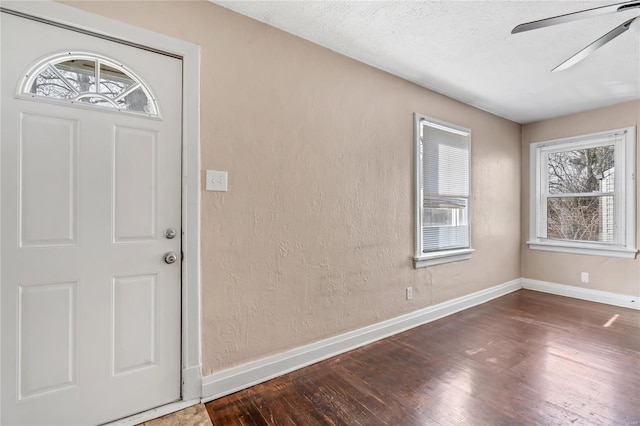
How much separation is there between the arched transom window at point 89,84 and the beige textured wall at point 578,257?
16.3ft

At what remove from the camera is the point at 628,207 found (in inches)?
143

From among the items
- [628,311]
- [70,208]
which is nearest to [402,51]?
[70,208]

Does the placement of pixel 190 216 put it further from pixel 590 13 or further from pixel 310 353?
pixel 590 13

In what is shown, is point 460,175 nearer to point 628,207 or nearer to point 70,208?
point 628,207

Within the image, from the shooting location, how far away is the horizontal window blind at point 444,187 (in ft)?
10.6

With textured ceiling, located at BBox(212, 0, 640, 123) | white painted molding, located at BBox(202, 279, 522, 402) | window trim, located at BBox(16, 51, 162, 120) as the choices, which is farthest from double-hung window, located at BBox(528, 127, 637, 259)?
window trim, located at BBox(16, 51, 162, 120)

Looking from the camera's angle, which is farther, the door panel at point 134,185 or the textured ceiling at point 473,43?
the textured ceiling at point 473,43

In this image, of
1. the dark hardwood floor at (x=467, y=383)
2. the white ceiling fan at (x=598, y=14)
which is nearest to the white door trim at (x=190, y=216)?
the dark hardwood floor at (x=467, y=383)

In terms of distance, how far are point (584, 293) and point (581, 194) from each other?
1.32 m

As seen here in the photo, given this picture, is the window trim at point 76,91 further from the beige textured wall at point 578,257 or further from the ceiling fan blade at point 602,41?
the beige textured wall at point 578,257

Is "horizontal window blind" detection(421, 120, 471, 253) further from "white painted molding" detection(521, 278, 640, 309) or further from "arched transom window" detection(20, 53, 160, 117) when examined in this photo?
"arched transom window" detection(20, 53, 160, 117)

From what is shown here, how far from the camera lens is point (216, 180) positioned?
1916 mm

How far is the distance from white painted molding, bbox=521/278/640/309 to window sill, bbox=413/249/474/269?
165 cm

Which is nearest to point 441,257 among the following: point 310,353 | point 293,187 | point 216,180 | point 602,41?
point 310,353
